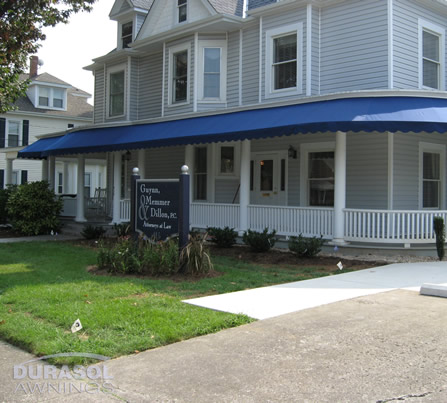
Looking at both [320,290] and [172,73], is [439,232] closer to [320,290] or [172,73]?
[320,290]

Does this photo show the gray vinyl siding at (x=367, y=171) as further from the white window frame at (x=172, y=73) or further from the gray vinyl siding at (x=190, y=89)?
the white window frame at (x=172, y=73)

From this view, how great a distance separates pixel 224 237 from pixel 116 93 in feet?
33.3

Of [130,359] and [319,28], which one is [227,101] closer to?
[319,28]

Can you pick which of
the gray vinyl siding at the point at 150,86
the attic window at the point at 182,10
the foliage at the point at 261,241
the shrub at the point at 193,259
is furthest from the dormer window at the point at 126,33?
the shrub at the point at 193,259

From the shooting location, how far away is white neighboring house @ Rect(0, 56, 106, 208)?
112 ft

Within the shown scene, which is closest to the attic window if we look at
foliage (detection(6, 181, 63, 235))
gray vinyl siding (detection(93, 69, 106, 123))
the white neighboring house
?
gray vinyl siding (detection(93, 69, 106, 123))

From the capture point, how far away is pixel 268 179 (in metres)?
16.2

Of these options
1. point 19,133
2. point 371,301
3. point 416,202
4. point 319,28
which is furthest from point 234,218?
point 19,133

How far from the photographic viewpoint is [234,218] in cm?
1477

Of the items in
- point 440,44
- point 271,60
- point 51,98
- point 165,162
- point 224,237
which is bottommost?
point 224,237

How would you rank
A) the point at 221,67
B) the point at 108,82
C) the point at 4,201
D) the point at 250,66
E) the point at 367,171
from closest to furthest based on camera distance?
the point at 367,171 < the point at 250,66 < the point at 221,67 < the point at 4,201 < the point at 108,82

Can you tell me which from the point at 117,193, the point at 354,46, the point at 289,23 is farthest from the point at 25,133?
the point at 354,46

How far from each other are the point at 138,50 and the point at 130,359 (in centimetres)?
1672

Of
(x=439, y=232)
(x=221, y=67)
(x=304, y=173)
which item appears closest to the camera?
(x=439, y=232)
